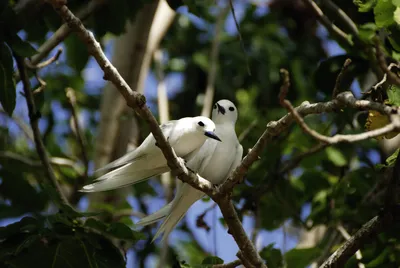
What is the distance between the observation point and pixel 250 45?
32.6 ft

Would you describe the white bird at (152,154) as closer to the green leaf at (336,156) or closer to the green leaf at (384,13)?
the green leaf at (384,13)

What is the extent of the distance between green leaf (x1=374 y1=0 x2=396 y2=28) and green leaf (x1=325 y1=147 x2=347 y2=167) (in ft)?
11.4

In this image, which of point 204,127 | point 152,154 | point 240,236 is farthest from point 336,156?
point 240,236

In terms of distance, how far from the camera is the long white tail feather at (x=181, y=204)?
551 cm

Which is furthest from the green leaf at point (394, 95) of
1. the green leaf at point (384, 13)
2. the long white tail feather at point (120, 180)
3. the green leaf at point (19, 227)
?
the green leaf at point (19, 227)

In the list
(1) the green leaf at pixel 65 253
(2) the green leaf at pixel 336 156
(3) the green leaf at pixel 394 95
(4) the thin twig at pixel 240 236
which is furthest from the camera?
(2) the green leaf at pixel 336 156

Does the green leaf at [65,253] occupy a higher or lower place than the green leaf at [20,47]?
lower

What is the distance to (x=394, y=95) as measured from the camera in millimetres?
4410

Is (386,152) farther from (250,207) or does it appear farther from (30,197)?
(30,197)

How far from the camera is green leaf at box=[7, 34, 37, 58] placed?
5385 millimetres

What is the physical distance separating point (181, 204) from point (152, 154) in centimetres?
54

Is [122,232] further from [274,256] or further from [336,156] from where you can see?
[336,156]

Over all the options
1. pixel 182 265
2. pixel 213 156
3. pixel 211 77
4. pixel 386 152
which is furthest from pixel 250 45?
pixel 182 265

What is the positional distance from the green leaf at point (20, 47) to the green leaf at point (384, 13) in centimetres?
257
